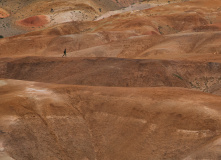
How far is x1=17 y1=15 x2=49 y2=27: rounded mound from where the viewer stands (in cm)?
9931

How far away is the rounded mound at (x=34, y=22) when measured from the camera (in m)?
99.3

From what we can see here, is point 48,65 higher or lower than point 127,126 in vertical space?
lower

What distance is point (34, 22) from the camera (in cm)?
10025

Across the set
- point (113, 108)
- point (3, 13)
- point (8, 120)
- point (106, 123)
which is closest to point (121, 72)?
point (113, 108)

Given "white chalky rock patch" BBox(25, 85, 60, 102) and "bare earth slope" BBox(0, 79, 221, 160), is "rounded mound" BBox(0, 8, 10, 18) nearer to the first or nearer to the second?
"bare earth slope" BBox(0, 79, 221, 160)

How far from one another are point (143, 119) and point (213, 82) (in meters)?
22.9

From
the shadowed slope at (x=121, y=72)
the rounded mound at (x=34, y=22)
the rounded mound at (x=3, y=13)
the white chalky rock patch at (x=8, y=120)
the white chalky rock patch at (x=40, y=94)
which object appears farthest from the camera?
the rounded mound at (x=3, y=13)

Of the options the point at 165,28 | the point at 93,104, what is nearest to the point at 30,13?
the point at 165,28

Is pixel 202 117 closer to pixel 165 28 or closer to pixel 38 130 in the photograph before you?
pixel 38 130

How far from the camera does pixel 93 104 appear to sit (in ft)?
91.1

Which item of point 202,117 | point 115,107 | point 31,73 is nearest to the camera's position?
point 202,117

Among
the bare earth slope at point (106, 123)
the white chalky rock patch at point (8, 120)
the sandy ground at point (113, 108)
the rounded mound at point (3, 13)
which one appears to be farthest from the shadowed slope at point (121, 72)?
the rounded mound at point (3, 13)

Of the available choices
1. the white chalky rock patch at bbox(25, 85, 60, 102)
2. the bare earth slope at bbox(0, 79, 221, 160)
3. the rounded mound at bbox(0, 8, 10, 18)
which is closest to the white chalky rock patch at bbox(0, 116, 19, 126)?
the bare earth slope at bbox(0, 79, 221, 160)

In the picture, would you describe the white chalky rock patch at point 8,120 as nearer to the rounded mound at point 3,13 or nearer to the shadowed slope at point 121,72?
the shadowed slope at point 121,72
